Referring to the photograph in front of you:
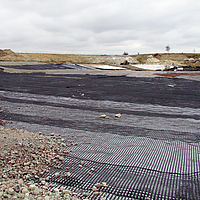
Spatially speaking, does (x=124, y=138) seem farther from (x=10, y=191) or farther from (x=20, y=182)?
(x=10, y=191)

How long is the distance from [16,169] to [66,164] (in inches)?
25.0

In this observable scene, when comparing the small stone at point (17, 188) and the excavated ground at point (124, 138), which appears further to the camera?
the excavated ground at point (124, 138)

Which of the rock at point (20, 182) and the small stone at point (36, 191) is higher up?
the rock at point (20, 182)

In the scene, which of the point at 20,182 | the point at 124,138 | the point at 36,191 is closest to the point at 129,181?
the point at 36,191

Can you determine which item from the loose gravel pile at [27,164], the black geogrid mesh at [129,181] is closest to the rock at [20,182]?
the loose gravel pile at [27,164]

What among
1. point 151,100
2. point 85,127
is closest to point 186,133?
point 85,127

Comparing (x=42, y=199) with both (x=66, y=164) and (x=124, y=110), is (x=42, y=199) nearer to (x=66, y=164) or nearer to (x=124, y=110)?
(x=66, y=164)

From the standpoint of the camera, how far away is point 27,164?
2637mm

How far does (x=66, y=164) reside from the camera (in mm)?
2820

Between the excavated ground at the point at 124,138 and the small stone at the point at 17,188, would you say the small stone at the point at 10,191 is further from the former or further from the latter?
the excavated ground at the point at 124,138

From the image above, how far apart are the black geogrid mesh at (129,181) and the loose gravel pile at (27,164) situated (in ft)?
0.54

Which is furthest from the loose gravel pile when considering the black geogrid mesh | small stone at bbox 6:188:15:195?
the black geogrid mesh

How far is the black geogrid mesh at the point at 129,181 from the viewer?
2166 millimetres

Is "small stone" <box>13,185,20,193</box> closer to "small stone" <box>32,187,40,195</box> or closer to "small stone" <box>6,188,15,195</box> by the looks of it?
"small stone" <box>6,188,15,195</box>
